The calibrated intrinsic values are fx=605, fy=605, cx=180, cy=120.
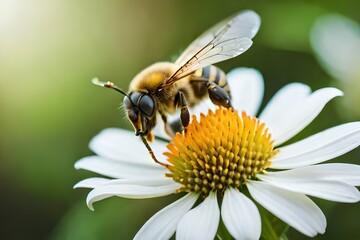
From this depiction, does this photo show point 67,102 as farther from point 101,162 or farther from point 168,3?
point 101,162

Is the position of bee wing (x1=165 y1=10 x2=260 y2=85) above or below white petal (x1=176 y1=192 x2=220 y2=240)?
above

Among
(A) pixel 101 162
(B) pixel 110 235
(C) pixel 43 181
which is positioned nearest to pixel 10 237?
(C) pixel 43 181

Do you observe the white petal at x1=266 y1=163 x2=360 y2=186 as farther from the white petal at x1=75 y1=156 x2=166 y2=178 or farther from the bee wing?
the white petal at x1=75 y1=156 x2=166 y2=178

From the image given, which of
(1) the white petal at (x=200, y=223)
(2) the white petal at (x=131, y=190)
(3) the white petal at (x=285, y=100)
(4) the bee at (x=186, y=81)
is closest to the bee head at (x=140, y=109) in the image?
(4) the bee at (x=186, y=81)

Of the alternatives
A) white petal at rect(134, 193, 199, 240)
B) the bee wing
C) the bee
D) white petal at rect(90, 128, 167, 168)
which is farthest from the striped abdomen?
white petal at rect(134, 193, 199, 240)

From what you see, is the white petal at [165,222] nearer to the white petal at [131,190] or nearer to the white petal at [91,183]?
the white petal at [131,190]

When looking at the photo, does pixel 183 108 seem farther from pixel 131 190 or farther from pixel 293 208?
pixel 293 208
